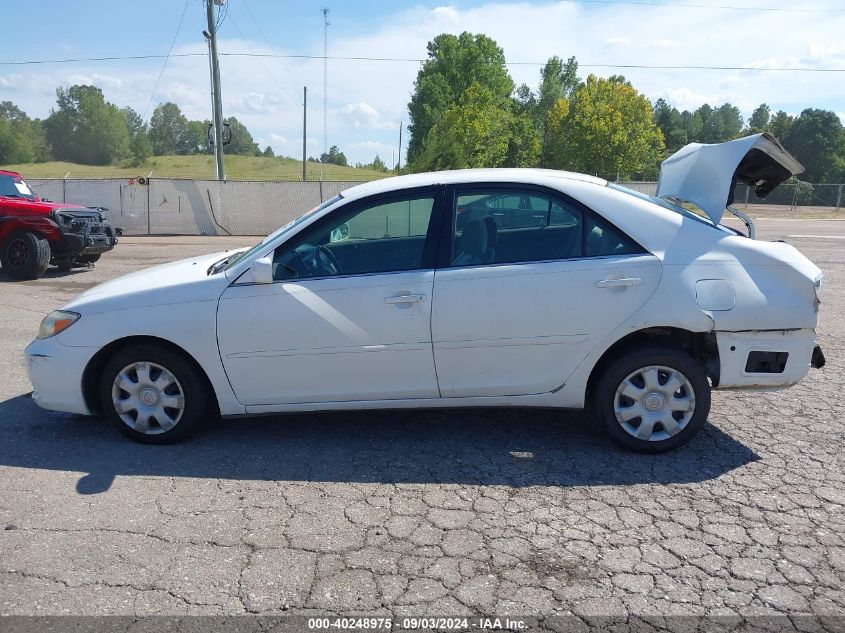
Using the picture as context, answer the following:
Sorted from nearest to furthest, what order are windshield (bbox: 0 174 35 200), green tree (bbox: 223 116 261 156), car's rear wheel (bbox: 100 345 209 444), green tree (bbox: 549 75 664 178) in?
car's rear wheel (bbox: 100 345 209 444) < windshield (bbox: 0 174 35 200) < green tree (bbox: 549 75 664 178) < green tree (bbox: 223 116 261 156)

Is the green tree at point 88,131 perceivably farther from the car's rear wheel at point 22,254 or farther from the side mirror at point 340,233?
the side mirror at point 340,233

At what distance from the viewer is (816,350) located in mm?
4062

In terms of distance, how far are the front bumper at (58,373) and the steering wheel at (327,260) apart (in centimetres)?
152

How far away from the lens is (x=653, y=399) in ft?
13.1

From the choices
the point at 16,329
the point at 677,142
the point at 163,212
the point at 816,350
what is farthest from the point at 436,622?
the point at 677,142

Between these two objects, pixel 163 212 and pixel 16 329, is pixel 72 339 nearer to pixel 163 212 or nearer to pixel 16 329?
pixel 16 329

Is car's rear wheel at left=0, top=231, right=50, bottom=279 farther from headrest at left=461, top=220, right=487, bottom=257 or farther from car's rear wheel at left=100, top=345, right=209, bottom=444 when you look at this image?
headrest at left=461, top=220, right=487, bottom=257

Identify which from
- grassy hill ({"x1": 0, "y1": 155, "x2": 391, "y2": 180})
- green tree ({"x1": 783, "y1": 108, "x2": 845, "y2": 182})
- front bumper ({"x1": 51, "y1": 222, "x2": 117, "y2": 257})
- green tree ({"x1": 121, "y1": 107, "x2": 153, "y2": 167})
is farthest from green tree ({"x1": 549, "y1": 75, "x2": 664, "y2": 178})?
green tree ({"x1": 121, "y1": 107, "x2": 153, "y2": 167})

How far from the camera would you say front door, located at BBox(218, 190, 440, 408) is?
13.1 feet

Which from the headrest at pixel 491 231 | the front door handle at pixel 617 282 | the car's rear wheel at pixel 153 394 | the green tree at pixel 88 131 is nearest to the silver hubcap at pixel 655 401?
the front door handle at pixel 617 282

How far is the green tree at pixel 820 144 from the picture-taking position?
72.8m

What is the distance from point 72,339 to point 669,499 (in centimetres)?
367

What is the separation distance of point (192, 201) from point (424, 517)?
22044mm

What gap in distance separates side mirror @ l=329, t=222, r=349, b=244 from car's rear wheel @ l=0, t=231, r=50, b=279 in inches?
373
